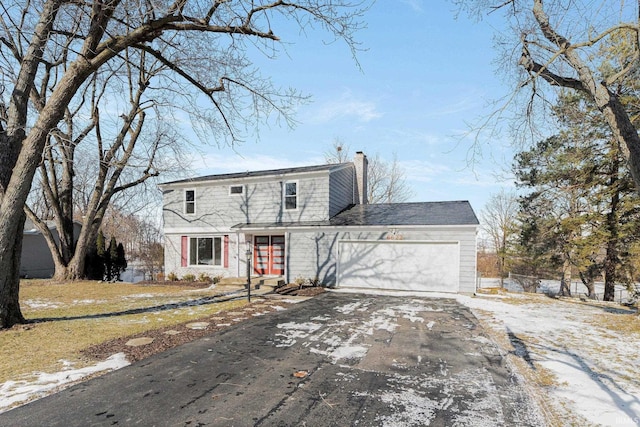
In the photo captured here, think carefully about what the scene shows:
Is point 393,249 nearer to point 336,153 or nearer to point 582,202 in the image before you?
point 582,202

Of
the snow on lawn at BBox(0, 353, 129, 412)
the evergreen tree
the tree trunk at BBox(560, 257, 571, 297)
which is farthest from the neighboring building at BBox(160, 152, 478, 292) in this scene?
the tree trunk at BBox(560, 257, 571, 297)

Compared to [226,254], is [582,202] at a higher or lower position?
higher

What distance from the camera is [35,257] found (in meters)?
18.5

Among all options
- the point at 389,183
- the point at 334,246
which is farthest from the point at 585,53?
the point at 389,183

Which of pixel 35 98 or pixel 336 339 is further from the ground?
pixel 35 98

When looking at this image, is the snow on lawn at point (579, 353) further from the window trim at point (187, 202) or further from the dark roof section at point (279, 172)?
the window trim at point (187, 202)

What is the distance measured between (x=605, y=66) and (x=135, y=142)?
19.9 metres

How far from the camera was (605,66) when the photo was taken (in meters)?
12.4

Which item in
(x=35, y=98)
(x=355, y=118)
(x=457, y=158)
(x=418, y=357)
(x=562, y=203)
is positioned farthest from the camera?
(x=562, y=203)

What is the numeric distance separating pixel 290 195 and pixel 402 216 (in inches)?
196

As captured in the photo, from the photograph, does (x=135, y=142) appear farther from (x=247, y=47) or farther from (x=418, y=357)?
(x=418, y=357)

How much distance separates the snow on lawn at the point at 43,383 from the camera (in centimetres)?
365

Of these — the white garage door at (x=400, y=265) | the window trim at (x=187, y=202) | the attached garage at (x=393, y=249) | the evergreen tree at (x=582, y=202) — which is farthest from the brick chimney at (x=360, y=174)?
the evergreen tree at (x=582, y=202)

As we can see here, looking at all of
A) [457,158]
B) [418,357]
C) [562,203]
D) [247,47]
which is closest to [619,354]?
[418,357]
